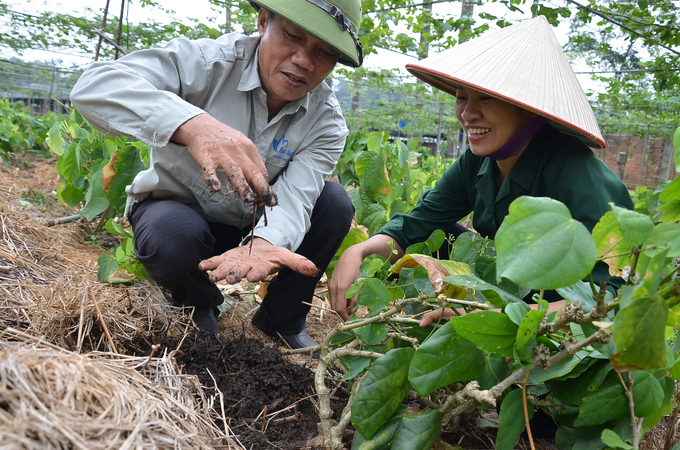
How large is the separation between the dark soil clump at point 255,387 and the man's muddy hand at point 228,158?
1.32 ft

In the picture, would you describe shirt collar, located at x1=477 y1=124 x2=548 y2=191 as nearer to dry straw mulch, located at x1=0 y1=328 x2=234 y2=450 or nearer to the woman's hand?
the woman's hand

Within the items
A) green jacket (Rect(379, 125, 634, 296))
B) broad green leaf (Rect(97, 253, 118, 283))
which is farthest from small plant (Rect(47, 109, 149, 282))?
green jacket (Rect(379, 125, 634, 296))

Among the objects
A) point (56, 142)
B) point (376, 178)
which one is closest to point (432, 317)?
point (376, 178)

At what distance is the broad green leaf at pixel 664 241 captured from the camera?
601 mm

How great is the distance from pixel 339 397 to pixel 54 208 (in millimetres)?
3085

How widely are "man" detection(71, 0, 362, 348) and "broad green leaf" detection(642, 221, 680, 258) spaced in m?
0.78

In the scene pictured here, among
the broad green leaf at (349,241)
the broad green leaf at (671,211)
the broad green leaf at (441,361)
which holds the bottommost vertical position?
the broad green leaf at (349,241)

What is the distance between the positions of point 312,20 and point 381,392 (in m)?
1.03

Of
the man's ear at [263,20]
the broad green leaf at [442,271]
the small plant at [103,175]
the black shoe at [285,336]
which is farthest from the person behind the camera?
the small plant at [103,175]

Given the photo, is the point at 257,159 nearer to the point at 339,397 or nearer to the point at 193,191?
the point at 193,191

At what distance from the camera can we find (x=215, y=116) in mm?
1592

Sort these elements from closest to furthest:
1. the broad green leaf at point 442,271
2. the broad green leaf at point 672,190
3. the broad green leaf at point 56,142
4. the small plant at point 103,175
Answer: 1. the broad green leaf at point 672,190
2. the broad green leaf at point 442,271
3. the small plant at point 103,175
4. the broad green leaf at point 56,142

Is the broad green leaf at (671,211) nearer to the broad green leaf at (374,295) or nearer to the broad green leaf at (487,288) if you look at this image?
the broad green leaf at (487,288)

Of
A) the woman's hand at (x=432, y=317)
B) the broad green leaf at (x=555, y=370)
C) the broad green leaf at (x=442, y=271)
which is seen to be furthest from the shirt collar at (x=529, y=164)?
the broad green leaf at (x=555, y=370)
